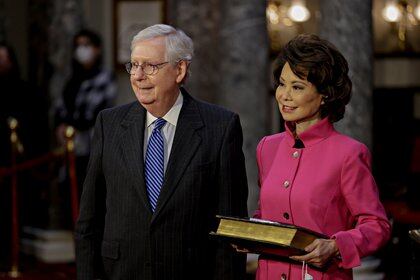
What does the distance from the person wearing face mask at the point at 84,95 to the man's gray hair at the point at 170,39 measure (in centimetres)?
489

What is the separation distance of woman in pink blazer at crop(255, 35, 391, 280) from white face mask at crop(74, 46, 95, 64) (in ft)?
17.4

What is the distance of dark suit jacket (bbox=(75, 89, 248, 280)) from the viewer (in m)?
3.53

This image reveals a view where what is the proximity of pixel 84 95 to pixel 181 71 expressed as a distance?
497 cm

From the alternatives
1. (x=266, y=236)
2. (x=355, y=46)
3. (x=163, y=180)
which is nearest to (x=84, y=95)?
(x=355, y=46)

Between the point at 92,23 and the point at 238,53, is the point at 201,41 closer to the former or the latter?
the point at 238,53

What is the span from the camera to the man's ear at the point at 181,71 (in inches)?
141

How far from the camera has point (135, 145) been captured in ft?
11.7

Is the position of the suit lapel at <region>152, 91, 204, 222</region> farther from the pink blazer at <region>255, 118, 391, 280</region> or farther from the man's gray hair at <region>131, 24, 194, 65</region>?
the pink blazer at <region>255, 118, 391, 280</region>

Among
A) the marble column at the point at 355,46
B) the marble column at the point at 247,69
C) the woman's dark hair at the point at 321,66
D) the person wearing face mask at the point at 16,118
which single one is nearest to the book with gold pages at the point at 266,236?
the woman's dark hair at the point at 321,66

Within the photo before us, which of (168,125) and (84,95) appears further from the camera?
(84,95)

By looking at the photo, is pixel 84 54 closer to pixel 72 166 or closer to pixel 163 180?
pixel 72 166

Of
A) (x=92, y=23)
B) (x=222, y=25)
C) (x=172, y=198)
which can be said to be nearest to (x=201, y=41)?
(x=222, y=25)

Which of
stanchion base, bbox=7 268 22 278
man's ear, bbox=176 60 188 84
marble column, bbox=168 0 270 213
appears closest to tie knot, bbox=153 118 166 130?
man's ear, bbox=176 60 188 84

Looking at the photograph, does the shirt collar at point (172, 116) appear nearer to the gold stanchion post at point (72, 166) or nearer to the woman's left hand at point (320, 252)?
the woman's left hand at point (320, 252)
